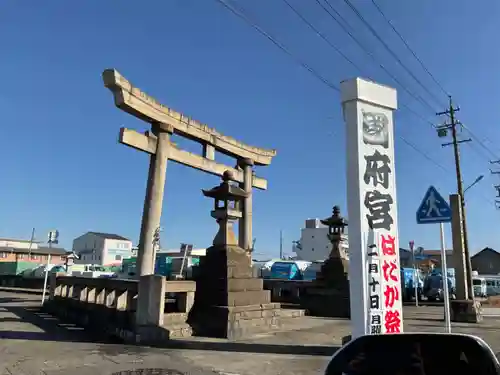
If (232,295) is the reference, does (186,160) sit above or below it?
above

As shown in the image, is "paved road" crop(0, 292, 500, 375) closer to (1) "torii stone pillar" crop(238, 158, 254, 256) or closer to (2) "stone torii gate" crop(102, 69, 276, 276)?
(2) "stone torii gate" crop(102, 69, 276, 276)

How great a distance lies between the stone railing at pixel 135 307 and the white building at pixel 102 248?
62.1 m

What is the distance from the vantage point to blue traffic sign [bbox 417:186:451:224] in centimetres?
721

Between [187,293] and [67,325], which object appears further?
[67,325]

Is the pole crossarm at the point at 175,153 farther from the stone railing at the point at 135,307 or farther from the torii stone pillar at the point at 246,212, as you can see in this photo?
the stone railing at the point at 135,307

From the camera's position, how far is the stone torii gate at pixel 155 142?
48.2 feet

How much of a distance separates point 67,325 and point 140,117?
7647 mm

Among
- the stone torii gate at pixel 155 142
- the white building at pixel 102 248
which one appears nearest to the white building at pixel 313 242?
the white building at pixel 102 248

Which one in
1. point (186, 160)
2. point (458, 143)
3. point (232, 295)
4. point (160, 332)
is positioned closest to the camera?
point (160, 332)

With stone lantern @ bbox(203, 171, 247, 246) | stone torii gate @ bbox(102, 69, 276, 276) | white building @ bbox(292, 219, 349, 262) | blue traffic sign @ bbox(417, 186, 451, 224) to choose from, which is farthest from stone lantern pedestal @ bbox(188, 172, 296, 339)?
white building @ bbox(292, 219, 349, 262)

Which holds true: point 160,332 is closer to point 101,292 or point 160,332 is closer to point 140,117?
point 101,292

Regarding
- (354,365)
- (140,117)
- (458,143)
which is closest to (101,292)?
(140,117)

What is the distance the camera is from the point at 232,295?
10.2 m

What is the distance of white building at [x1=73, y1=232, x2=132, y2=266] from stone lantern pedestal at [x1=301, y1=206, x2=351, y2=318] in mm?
61073
